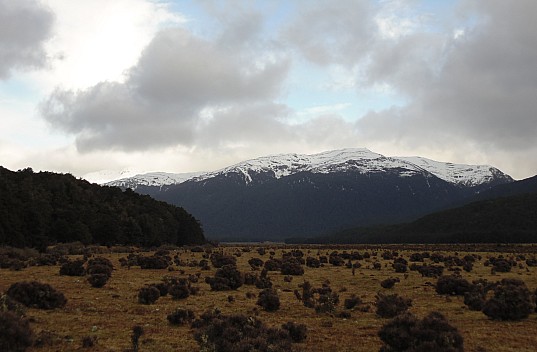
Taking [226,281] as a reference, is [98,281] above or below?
above

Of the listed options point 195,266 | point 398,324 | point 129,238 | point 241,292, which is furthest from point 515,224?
point 398,324

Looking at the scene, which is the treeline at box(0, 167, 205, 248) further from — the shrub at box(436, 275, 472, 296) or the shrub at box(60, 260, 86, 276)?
the shrub at box(436, 275, 472, 296)

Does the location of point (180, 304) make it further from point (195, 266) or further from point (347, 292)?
point (195, 266)

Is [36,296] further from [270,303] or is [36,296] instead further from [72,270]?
[72,270]

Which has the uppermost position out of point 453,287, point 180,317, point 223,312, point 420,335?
point 420,335

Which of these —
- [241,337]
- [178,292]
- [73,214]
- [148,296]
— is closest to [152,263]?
[178,292]

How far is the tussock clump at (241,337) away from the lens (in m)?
15.0

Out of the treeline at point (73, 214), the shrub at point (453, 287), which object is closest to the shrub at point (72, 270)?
the shrub at point (453, 287)

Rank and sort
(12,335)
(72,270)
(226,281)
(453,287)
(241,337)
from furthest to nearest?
(72,270) → (226,281) → (453,287) → (241,337) → (12,335)

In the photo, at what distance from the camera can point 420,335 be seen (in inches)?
634

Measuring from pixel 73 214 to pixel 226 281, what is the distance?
60630mm

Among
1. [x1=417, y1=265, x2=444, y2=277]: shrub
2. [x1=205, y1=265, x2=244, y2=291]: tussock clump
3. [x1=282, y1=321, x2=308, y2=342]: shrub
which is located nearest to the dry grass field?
[x1=282, y1=321, x2=308, y2=342]: shrub

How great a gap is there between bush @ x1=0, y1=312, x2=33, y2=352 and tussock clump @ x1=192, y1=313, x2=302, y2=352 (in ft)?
18.3

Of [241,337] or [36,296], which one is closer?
[241,337]
